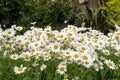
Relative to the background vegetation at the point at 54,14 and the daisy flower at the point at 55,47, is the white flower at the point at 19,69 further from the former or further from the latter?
the background vegetation at the point at 54,14

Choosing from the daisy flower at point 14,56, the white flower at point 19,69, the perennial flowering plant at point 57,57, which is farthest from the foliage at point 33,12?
the white flower at point 19,69

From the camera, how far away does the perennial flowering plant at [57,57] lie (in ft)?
11.2

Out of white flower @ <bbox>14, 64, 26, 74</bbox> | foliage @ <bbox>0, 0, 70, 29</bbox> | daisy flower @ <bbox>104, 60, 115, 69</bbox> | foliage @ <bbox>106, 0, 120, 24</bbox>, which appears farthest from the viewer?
foliage @ <bbox>106, 0, 120, 24</bbox>

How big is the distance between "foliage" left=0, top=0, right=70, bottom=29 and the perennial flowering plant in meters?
2.62

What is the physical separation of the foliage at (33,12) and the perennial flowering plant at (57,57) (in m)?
2.62

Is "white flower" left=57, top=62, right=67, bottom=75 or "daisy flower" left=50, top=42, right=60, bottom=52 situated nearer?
"white flower" left=57, top=62, right=67, bottom=75

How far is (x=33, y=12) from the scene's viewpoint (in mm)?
7348

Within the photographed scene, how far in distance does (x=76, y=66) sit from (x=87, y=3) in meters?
4.70

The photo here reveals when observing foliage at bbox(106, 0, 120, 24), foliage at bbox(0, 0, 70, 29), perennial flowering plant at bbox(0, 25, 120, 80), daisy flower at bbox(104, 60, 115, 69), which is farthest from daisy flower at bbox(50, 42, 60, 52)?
foliage at bbox(106, 0, 120, 24)

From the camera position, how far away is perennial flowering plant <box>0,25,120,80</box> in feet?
11.2

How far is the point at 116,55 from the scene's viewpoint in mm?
3777

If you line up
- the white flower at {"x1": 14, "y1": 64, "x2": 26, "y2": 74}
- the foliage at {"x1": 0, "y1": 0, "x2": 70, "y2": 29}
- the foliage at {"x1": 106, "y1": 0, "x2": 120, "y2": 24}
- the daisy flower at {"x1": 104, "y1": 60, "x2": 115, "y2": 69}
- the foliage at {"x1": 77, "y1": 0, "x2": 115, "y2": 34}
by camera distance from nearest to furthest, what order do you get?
the white flower at {"x1": 14, "y1": 64, "x2": 26, "y2": 74}
the daisy flower at {"x1": 104, "y1": 60, "x2": 115, "y2": 69}
the foliage at {"x1": 0, "y1": 0, "x2": 70, "y2": 29}
the foliage at {"x1": 77, "y1": 0, "x2": 115, "y2": 34}
the foliage at {"x1": 106, "y1": 0, "x2": 120, "y2": 24}

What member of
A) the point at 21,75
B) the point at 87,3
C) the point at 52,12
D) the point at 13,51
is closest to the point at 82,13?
the point at 87,3

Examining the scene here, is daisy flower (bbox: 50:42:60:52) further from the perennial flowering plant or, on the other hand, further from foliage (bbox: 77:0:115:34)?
foliage (bbox: 77:0:115:34)
